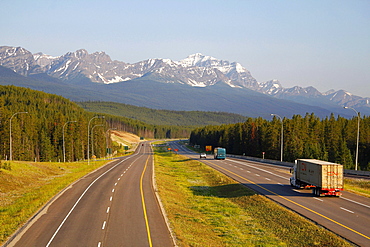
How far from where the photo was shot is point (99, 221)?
87.1 feet

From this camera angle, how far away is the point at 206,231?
26812mm

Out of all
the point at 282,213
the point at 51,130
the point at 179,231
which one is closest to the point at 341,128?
the point at 51,130

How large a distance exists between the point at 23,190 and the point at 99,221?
21814mm

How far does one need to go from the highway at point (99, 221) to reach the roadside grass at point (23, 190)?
0.99m

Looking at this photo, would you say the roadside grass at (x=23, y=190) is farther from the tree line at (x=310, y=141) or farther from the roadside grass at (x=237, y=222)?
the tree line at (x=310, y=141)

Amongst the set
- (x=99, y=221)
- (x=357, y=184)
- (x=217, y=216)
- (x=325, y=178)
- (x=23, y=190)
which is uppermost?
(x=325, y=178)

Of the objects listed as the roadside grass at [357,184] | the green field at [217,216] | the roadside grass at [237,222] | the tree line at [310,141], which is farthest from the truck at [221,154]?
the roadside grass at [237,222]

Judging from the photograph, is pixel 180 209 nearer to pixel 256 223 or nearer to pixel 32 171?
pixel 256 223

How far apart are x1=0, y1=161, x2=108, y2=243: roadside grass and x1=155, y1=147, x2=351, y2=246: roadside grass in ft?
34.2

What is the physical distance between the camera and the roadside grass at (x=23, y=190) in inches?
1069

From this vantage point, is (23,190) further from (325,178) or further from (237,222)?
(325,178)

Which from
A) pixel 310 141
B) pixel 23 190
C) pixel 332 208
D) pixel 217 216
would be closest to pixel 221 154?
pixel 310 141

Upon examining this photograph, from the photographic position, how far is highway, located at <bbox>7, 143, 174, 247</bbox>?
21.9 metres

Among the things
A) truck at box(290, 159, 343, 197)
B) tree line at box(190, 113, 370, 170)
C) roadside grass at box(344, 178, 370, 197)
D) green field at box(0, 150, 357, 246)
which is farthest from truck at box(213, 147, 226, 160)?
truck at box(290, 159, 343, 197)
